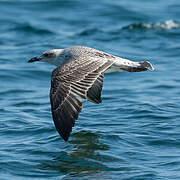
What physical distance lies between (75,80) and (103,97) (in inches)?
140

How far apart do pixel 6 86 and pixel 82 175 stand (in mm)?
5496

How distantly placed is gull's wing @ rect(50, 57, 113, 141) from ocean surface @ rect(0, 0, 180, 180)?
25.6 inches

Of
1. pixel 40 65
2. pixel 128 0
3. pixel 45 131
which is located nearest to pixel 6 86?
pixel 40 65

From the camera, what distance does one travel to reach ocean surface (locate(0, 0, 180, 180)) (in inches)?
289

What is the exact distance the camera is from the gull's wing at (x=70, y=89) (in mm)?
7207

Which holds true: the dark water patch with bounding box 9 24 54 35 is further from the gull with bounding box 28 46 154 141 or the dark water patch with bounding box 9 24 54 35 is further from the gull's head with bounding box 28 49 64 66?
the gull with bounding box 28 46 154 141

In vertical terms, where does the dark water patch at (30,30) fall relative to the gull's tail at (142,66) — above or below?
below

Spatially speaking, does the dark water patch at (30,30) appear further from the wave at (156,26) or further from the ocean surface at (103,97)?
the wave at (156,26)

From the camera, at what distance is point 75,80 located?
7.53 meters

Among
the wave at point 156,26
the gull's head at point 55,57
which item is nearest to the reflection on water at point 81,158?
the gull's head at point 55,57

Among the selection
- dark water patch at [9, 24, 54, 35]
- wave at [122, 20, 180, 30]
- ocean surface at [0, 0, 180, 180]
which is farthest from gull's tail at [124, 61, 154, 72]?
dark water patch at [9, 24, 54, 35]

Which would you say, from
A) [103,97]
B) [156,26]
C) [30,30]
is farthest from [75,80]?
[156,26]

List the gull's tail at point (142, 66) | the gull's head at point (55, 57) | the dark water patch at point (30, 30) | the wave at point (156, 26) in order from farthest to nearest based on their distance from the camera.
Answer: the dark water patch at point (30, 30) → the wave at point (156, 26) → the gull's head at point (55, 57) → the gull's tail at point (142, 66)

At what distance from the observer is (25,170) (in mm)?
7133
